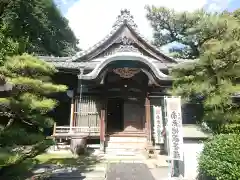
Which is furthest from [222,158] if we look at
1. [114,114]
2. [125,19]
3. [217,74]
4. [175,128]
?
[125,19]

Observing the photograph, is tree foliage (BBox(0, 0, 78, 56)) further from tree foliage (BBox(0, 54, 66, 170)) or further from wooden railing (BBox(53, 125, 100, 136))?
tree foliage (BBox(0, 54, 66, 170))

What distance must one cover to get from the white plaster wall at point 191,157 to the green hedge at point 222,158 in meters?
0.53

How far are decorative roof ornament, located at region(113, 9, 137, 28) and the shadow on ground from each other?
9097 mm

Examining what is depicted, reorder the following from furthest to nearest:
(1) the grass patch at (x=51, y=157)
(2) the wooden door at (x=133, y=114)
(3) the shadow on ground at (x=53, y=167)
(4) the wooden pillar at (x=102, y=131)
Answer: (2) the wooden door at (x=133, y=114)
(4) the wooden pillar at (x=102, y=131)
(1) the grass patch at (x=51, y=157)
(3) the shadow on ground at (x=53, y=167)

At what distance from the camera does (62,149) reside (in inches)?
497

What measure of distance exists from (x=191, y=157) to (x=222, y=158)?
1509mm

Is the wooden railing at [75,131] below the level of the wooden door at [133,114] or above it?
below

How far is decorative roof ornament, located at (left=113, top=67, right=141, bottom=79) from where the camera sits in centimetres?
1310

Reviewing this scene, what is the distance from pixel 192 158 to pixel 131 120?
21.8ft

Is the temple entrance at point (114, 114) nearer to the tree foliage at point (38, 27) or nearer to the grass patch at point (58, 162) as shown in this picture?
the grass patch at point (58, 162)

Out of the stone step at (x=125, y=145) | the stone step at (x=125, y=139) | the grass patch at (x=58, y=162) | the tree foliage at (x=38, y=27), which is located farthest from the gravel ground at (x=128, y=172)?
the tree foliage at (x=38, y=27)

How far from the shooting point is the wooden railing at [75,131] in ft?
41.0

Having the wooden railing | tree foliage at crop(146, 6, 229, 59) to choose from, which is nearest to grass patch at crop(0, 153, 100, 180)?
the wooden railing

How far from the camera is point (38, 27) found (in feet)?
79.0
